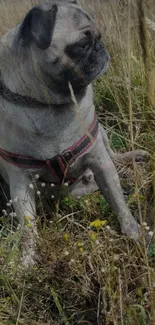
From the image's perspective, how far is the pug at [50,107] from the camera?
220 cm

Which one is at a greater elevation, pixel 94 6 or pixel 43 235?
pixel 43 235

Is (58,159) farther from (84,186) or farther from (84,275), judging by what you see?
(84,275)

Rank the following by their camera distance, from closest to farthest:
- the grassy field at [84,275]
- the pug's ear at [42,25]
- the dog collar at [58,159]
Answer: the grassy field at [84,275] < the pug's ear at [42,25] < the dog collar at [58,159]

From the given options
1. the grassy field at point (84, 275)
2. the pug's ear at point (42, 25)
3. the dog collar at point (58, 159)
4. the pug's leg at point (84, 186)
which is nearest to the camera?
the grassy field at point (84, 275)

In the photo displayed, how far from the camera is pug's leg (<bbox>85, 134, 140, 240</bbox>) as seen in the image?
241 centimetres

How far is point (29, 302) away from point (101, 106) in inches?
69.4

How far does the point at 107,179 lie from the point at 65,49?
2.32ft

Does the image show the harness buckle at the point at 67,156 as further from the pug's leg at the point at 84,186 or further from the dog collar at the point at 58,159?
the pug's leg at the point at 84,186

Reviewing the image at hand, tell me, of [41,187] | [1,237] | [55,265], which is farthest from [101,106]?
[55,265]

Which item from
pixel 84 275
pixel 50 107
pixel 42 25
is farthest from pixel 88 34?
pixel 84 275

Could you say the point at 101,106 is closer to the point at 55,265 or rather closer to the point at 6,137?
the point at 6,137

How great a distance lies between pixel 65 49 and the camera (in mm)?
2207

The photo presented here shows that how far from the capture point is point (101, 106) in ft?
11.2

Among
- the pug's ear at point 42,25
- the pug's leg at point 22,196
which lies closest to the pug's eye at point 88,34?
the pug's ear at point 42,25
